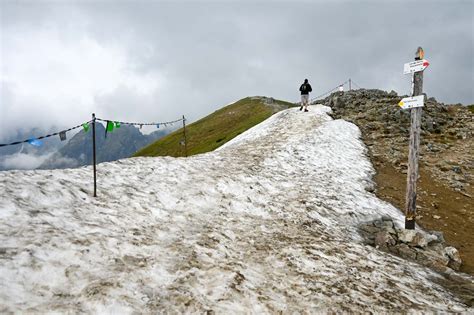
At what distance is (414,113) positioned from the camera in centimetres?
1324

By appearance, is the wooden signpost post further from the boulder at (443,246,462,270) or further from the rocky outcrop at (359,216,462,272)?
the boulder at (443,246,462,270)

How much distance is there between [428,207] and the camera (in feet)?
54.8

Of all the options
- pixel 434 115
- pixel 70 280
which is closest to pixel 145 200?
pixel 70 280

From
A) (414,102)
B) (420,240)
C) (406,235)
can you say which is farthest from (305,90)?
(420,240)

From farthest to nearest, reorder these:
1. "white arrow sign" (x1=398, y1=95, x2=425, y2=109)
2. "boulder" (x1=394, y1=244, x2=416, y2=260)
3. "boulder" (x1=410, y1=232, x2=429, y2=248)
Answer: "white arrow sign" (x1=398, y1=95, x2=425, y2=109) → "boulder" (x1=410, y1=232, x2=429, y2=248) → "boulder" (x1=394, y1=244, x2=416, y2=260)

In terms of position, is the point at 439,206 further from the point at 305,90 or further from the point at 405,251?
the point at 305,90

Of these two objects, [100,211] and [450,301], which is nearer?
[450,301]

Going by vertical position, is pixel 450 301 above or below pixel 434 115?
below

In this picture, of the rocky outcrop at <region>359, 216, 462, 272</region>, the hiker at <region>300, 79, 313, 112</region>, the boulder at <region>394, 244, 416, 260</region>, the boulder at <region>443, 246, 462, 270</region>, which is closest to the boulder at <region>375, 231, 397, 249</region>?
the rocky outcrop at <region>359, 216, 462, 272</region>

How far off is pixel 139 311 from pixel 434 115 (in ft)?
120

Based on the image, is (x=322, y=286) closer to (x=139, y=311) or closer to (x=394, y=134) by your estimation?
(x=139, y=311)

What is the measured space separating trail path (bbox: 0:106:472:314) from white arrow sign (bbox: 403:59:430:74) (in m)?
6.72

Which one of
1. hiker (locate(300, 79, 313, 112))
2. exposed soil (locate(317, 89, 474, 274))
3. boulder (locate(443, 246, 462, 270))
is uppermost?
hiker (locate(300, 79, 313, 112))

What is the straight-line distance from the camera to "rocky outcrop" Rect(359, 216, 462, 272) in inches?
431
